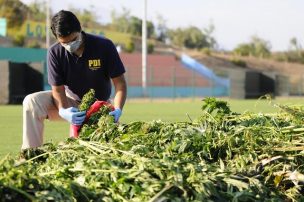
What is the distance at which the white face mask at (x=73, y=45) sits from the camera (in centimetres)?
602

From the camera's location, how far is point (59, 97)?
6.33 m

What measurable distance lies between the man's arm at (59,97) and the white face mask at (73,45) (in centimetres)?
42

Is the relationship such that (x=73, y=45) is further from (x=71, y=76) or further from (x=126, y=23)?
(x=126, y=23)

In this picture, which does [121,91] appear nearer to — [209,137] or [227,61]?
[209,137]

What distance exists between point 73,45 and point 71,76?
52cm

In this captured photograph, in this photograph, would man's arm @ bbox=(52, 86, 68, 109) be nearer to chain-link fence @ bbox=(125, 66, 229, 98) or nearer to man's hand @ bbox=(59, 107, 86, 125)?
man's hand @ bbox=(59, 107, 86, 125)

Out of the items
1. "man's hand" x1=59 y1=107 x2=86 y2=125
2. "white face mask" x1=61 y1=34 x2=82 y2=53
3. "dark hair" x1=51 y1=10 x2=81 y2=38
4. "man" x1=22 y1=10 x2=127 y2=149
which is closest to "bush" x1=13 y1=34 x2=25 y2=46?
"man" x1=22 y1=10 x2=127 y2=149

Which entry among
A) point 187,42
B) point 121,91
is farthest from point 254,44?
point 121,91

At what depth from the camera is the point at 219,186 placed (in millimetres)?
3328

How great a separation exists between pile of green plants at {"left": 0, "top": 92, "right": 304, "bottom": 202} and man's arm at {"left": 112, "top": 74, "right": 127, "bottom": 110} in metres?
1.50

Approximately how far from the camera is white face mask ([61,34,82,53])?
6.02m

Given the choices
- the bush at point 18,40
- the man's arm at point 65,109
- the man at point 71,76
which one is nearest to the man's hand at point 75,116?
the man's arm at point 65,109

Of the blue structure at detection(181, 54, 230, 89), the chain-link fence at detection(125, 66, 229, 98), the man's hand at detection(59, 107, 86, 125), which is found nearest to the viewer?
the man's hand at detection(59, 107, 86, 125)

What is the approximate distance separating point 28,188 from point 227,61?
7017cm
